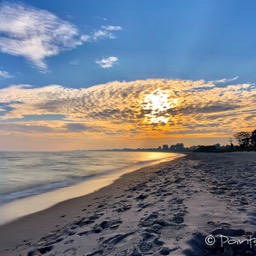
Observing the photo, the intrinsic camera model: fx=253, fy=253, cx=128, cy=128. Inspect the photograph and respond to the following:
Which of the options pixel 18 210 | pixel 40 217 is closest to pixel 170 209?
pixel 40 217

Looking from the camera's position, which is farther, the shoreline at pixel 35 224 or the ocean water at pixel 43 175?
the ocean water at pixel 43 175

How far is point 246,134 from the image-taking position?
146 metres

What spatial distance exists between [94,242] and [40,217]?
15.8 feet

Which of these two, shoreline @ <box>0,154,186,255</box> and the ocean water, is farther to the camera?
the ocean water

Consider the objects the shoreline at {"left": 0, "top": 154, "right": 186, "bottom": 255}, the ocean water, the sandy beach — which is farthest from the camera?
the ocean water

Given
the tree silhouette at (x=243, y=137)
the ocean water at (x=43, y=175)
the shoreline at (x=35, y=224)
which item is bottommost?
the shoreline at (x=35, y=224)

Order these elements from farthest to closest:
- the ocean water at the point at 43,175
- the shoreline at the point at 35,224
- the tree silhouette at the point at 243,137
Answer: the tree silhouette at the point at 243,137, the ocean water at the point at 43,175, the shoreline at the point at 35,224

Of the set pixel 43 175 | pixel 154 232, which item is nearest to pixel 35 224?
pixel 154 232

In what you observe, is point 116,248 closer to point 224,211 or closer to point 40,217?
point 224,211

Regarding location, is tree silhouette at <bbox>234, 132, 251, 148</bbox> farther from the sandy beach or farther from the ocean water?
the sandy beach

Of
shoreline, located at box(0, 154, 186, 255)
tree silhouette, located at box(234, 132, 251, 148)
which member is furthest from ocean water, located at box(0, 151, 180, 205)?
tree silhouette, located at box(234, 132, 251, 148)

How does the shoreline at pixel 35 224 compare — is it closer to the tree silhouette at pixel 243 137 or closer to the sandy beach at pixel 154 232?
the sandy beach at pixel 154 232

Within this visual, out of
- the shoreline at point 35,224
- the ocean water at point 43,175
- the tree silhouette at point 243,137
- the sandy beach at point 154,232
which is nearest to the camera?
the sandy beach at point 154,232

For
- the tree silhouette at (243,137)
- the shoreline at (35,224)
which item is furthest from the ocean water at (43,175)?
the tree silhouette at (243,137)
